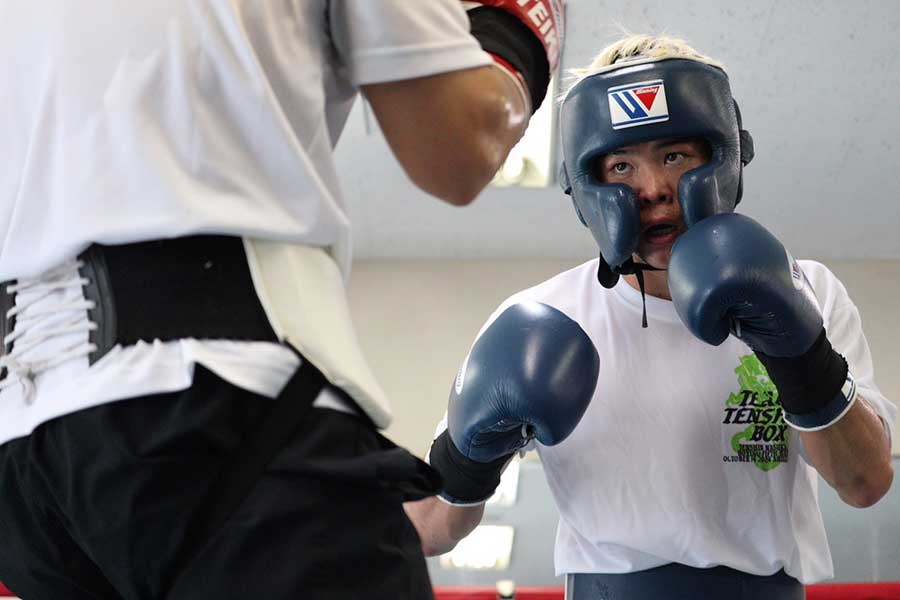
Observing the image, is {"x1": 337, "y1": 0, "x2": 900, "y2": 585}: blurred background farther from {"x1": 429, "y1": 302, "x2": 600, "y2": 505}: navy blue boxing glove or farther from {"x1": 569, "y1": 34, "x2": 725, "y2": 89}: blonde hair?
{"x1": 429, "y1": 302, "x2": 600, "y2": 505}: navy blue boxing glove

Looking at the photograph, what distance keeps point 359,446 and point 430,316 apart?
176 inches

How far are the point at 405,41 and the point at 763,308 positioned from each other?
3.03 ft

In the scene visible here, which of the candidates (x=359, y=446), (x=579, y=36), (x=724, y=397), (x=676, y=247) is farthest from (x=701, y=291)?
(x=579, y=36)

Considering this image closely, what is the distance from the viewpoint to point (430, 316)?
530 centimetres

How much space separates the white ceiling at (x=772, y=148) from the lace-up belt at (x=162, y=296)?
9.73ft

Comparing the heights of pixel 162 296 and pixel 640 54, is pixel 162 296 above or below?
above

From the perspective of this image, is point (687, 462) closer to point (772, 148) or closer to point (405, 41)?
point (405, 41)

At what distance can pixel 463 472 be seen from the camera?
1860 millimetres

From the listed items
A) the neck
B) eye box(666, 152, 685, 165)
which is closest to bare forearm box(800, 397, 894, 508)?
the neck

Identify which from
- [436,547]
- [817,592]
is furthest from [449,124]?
[817,592]

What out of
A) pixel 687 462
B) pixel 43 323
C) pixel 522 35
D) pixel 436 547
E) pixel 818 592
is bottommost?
pixel 818 592

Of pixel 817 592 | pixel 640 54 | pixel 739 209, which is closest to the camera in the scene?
pixel 640 54

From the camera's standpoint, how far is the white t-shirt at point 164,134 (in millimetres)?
813

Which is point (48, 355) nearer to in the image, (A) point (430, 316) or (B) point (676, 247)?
(B) point (676, 247)
